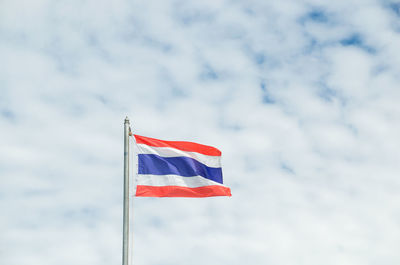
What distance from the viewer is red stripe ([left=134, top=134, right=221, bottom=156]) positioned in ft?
62.2

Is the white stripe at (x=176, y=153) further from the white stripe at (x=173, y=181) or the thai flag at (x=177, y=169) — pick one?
the white stripe at (x=173, y=181)

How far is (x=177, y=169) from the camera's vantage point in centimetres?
1944

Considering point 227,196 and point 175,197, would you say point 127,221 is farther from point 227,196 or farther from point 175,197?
point 227,196

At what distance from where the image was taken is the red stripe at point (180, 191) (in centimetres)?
1815

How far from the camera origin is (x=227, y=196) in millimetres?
20016

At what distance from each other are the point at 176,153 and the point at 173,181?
3.80ft

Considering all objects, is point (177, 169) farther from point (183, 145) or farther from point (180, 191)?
point (183, 145)

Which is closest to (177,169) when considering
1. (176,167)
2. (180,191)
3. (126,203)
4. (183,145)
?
(176,167)

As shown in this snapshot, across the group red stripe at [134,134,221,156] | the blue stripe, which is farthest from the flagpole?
the blue stripe

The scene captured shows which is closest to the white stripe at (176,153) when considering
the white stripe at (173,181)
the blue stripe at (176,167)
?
the blue stripe at (176,167)

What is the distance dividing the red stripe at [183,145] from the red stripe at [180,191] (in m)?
1.51

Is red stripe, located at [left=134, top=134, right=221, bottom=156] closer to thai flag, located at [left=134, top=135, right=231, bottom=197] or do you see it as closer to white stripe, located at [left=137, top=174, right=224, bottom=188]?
thai flag, located at [left=134, top=135, right=231, bottom=197]

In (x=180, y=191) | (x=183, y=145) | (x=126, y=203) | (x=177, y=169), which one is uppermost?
(x=183, y=145)

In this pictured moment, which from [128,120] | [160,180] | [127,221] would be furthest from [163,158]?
[127,221]
